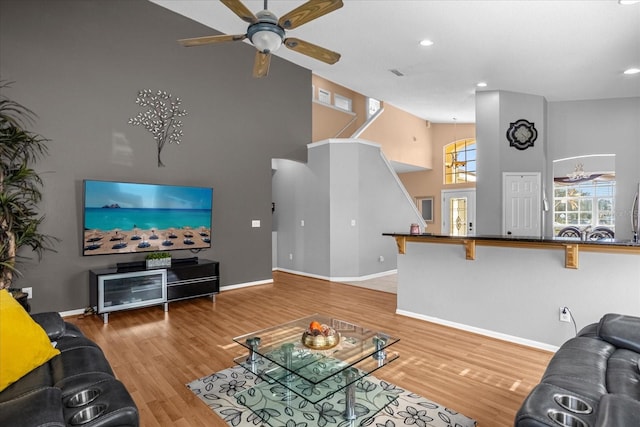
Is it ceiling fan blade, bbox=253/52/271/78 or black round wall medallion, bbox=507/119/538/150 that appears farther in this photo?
black round wall medallion, bbox=507/119/538/150

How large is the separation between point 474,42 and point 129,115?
5034 mm

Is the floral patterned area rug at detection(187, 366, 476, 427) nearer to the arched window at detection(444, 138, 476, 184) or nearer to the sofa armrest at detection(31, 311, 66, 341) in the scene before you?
the sofa armrest at detection(31, 311, 66, 341)

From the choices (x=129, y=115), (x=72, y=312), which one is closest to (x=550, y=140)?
(x=129, y=115)

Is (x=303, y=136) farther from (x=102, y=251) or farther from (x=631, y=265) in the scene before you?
(x=631, y=265)

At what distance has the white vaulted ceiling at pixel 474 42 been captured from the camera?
4117 mm

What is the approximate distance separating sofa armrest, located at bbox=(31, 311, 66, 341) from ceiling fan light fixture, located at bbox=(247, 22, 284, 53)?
2.51 meters

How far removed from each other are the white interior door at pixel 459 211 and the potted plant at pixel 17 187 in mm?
9913

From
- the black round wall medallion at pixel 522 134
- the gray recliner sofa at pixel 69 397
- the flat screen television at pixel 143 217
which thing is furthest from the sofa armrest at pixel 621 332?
the black round wall medallion at pixel 522 134

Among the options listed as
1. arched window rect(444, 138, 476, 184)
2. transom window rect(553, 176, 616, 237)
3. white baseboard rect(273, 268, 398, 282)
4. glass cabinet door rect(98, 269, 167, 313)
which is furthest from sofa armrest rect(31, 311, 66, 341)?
arched window rect(444, 138, 476, 184)

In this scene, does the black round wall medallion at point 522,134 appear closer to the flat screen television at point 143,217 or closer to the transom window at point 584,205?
the transom window at point 584,205

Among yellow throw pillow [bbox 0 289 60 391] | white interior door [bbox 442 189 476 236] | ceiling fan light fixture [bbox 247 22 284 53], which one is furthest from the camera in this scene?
white interior door [bbox 442 189 476 236]

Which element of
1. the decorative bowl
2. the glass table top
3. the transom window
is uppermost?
the transom window

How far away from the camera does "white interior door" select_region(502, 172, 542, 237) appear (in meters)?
6.50

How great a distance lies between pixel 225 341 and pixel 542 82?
6657 mm
